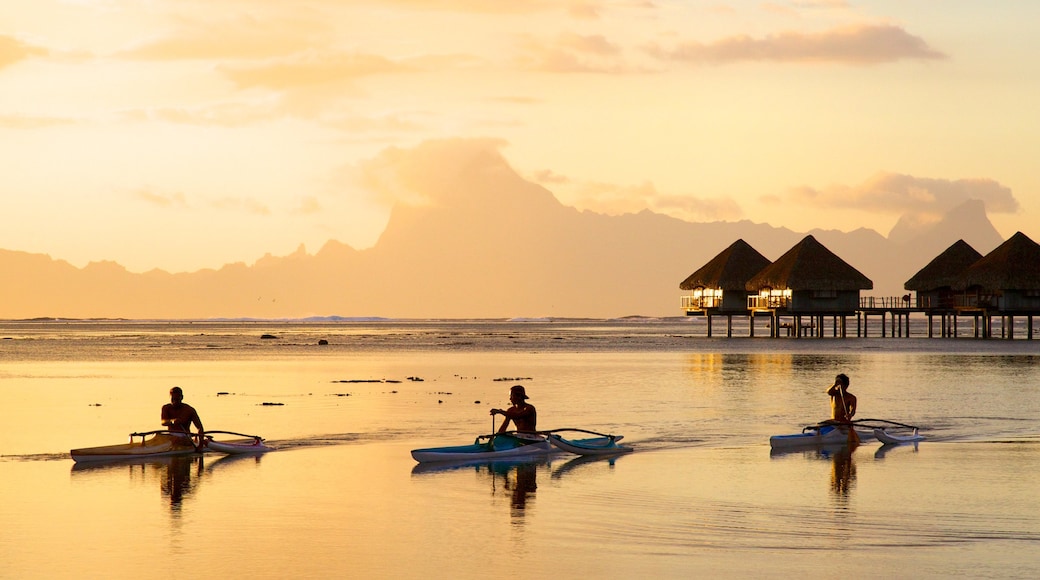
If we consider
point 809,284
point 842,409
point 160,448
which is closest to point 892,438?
point 842,409

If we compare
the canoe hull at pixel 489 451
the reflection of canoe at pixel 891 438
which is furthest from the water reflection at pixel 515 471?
the reflection of canoe at pixel 891 438

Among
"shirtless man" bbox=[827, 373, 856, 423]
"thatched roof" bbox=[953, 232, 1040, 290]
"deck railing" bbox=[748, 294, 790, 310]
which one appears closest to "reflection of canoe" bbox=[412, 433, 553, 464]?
"shirtless man" bbox=[827, 373, 856, 423]

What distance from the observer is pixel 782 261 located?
82.1 meters

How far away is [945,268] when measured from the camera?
84500 mm

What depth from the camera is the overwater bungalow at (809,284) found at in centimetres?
7988

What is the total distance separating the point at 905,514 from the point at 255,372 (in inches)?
1445

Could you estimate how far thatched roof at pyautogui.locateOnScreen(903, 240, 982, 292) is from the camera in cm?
8381

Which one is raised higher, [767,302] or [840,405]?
[767,302]

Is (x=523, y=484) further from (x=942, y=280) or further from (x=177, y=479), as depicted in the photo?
(x=942, y=280)

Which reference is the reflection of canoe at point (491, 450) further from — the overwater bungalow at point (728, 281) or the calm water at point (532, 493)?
the overwater bungalow at point (728, 281)

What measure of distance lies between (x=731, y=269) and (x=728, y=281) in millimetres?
1150

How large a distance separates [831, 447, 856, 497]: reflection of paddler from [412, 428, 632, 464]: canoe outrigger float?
344 centimetres

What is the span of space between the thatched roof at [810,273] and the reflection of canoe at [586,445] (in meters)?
59.7

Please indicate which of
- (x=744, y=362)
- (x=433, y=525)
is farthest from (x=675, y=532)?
(x=744, y=362)
